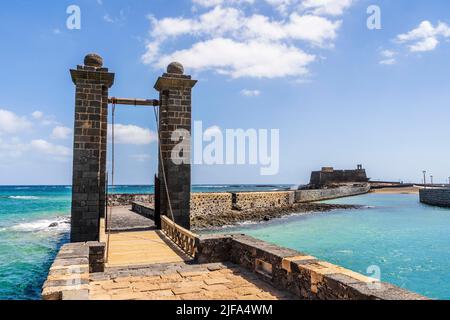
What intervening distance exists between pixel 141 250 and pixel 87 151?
3496 mm

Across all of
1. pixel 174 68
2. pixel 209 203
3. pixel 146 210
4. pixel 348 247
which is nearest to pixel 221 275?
pixel 174 68

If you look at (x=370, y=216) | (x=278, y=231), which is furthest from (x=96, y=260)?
(x=370, y=216)

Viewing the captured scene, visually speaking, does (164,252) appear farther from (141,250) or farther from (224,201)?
(224,201)

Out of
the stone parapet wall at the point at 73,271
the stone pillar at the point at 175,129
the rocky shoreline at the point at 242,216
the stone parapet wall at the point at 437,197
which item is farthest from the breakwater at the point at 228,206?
the stone parapet wall at the point at 437,197

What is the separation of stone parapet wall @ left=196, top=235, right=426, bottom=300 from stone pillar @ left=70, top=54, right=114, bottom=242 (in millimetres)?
4371

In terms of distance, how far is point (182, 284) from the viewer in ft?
18.5

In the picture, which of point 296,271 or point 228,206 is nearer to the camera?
point 296,271

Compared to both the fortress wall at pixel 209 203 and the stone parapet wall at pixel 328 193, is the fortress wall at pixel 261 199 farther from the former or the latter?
the stone parapet wall at pixel 328 193

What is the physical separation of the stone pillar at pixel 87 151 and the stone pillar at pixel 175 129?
6.11 feet

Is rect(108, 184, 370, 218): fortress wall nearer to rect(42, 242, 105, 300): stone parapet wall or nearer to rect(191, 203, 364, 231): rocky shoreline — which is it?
rect(191, 203, 364, 231): rocky shoreline

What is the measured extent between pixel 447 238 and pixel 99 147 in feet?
60.4

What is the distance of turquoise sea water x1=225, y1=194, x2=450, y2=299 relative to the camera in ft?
39.6
